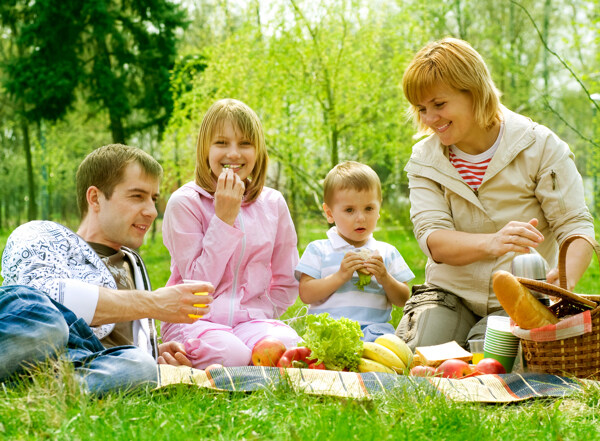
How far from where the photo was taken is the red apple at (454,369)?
3182 mm

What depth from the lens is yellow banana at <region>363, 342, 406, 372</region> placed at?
324 centimetres

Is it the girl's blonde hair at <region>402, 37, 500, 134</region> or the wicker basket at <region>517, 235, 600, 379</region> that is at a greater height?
the girl's blonde hair at <region>402, 37, 500, 134</region>

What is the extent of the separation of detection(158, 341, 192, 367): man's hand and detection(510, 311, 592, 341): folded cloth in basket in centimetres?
175

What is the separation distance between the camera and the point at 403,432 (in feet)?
7.30

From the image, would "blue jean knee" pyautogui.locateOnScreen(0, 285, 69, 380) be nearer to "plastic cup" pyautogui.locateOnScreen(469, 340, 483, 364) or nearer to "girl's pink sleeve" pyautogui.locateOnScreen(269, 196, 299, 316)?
"girl's pink sleeve" pyautogui.locateOnScreen(269, 196, 299, 316)

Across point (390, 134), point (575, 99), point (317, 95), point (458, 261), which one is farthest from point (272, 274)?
point (575, 99)

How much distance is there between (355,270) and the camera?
158 inches

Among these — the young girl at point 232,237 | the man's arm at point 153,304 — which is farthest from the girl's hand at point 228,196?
the man's arm at point 153,304

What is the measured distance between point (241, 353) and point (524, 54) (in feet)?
62.3

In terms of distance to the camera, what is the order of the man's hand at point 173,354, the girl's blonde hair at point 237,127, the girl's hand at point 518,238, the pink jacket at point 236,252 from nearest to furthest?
1. the girl's hand at point 518,238
2. the man's hand at point 173,354
3. the pink jacket at point 236,252
4. the girl's blonde hair at point 237,127

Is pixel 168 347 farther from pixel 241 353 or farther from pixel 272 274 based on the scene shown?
pixel 272 274

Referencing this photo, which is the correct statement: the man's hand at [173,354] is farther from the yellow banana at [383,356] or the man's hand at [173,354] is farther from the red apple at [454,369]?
the red apple at [454,369]

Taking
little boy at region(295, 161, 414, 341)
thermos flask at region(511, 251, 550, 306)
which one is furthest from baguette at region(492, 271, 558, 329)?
little boy at region(295, 161, 414, 341)

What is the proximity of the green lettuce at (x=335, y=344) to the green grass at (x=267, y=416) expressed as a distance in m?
0.52
